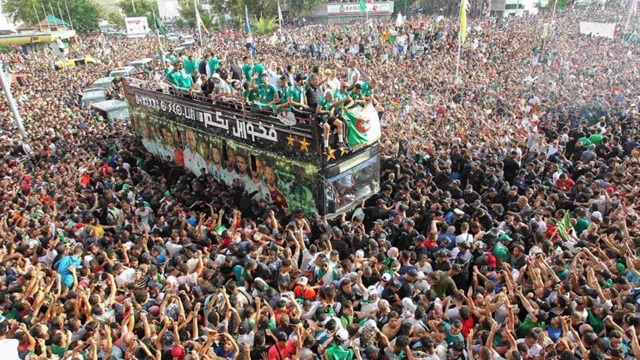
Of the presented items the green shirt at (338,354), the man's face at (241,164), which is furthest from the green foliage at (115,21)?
the green shirt at (338,354)

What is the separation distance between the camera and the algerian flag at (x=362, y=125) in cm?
853

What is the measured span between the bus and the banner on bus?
0.02 m

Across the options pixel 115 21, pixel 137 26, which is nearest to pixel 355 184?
pixel 137 26

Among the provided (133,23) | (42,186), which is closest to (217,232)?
(42,186)

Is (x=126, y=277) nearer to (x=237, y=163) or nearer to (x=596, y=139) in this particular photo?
(x=237, y=163)

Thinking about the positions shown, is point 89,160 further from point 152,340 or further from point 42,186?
point 152,340

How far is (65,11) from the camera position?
60812 mm

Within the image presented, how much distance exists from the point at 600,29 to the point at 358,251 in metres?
28.5

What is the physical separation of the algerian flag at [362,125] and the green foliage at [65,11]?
64895 mm

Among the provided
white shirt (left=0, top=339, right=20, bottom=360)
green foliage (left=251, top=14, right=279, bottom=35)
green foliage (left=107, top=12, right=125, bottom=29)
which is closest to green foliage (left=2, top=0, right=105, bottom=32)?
green foliage (left=107, top=12, right=125, bottom=29)

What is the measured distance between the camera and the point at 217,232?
879cm

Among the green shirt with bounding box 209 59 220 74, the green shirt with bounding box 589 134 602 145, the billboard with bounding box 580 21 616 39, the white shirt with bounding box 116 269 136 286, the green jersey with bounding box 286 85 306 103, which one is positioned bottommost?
the green shirt with bounding box 589 134 602 145

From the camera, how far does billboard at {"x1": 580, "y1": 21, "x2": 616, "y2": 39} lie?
88.0 ft

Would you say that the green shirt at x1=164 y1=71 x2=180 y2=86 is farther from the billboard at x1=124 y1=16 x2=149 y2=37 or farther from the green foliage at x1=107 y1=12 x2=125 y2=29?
the green foliage at x1=107 y1=12 x2=125 y2=29
